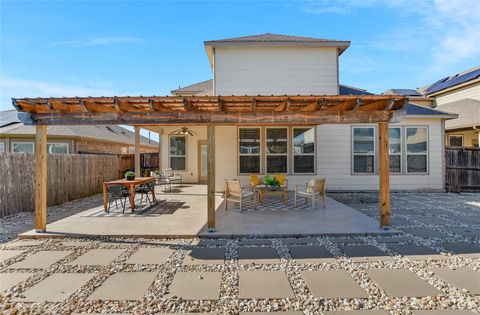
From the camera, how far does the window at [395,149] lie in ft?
34.2

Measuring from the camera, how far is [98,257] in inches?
160

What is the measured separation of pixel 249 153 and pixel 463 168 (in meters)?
9.83

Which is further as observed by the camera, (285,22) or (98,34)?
(285,22)

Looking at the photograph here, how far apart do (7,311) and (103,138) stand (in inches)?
573

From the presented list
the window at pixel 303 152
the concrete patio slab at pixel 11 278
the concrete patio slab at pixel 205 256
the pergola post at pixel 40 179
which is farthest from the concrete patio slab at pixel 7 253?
the window at pixel 303 152

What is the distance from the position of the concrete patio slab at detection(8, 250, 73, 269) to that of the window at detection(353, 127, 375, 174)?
1008cm

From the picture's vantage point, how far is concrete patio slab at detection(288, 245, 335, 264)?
3.89 m

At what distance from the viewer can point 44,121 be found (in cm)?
511

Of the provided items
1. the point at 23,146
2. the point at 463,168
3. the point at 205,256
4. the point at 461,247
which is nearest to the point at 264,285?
the point at 205,256

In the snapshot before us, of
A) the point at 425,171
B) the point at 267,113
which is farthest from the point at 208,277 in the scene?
the point at 425,171

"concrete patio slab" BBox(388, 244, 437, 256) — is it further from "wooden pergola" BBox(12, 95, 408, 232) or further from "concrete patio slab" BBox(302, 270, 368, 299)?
"concrete patio slab" BBox(302, 270, 368, 299)

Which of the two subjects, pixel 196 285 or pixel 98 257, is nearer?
pixel 196 285

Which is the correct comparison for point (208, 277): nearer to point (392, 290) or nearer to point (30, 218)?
point (392, 290)

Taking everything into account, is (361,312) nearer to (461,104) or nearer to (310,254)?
(310,254)
